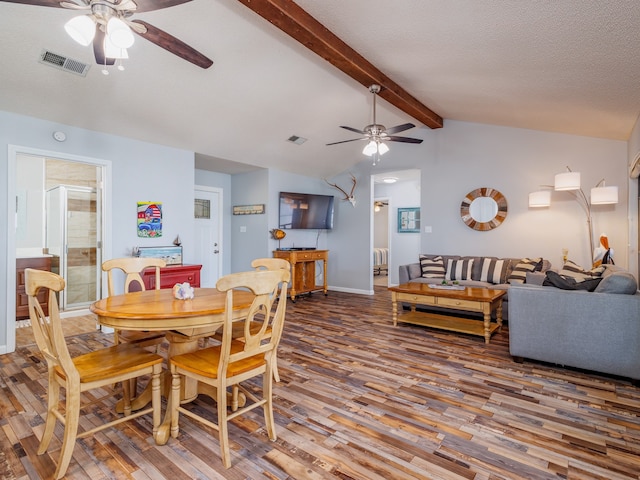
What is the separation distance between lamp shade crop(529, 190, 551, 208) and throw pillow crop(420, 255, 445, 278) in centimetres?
153

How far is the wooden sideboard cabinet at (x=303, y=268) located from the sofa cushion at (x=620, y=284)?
169 inches

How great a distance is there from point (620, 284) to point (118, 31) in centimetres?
396

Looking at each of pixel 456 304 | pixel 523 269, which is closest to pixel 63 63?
pixel 456 304

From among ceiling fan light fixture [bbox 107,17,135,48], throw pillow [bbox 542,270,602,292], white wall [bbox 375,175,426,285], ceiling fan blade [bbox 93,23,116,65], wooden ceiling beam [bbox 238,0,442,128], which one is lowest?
throw pillow [bbox 542,270,602,292]

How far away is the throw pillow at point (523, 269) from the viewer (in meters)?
4.70

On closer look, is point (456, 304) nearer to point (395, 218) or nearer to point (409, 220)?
point (409, 220)

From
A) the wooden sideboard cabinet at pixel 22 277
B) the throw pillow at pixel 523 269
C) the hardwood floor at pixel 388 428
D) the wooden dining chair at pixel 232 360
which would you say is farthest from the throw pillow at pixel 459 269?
the wooden sideboard cabinet at pixel 22 277

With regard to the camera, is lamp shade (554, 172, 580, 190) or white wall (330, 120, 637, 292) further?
white wall (330, 120, 637, 292)

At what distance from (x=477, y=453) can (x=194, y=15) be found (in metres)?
3.61

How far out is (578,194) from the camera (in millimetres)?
4801

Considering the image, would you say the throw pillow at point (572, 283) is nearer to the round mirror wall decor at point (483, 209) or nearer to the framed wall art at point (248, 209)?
the round mirror wall decor at point (483, 209)

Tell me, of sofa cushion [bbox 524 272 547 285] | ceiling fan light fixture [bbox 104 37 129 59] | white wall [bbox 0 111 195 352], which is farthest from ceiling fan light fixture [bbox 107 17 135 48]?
sofa cushion [bbox 524 272 547 285]

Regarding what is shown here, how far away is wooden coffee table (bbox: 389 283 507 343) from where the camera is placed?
379 centimetres

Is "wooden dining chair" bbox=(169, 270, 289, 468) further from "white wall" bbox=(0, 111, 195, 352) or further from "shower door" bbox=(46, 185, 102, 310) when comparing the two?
"shower door" bbox=(46, 185, 102, 310)
